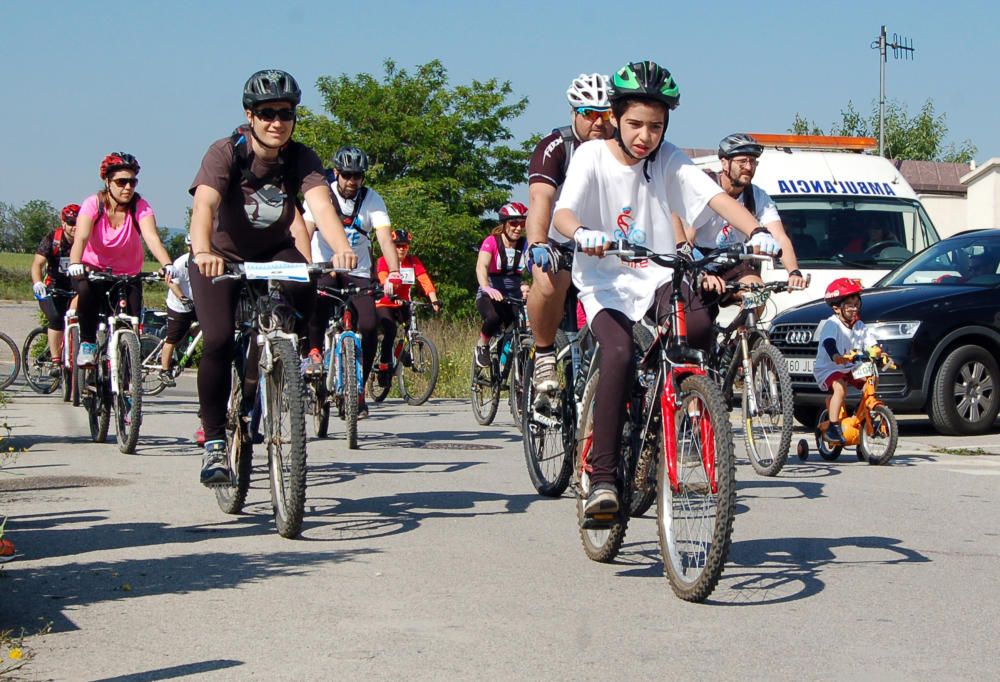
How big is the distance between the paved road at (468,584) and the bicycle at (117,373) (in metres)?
1.00

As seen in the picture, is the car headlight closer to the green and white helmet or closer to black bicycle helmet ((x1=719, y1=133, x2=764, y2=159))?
black bicycle helmet ((x1=719, y1=133, x2=764, y2=159))

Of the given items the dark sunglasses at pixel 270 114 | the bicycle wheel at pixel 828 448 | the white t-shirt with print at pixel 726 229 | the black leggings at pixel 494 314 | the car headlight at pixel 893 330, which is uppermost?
the dark sunglasses at pixel 270 114

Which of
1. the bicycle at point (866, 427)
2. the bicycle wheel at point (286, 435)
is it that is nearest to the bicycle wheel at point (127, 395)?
the bicycle wheel at point (286, 435)

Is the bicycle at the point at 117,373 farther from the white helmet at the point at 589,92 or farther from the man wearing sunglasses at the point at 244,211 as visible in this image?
the white helmet at the point at 589,92

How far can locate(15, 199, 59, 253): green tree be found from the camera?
11244cm

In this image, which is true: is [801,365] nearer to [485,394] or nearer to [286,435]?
[485,394]

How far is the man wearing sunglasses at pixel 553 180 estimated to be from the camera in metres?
7.51

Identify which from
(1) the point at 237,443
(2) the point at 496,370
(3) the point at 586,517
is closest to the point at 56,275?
(2) the point at 496,370

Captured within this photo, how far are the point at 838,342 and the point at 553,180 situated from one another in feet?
14.8

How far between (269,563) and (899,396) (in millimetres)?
8051

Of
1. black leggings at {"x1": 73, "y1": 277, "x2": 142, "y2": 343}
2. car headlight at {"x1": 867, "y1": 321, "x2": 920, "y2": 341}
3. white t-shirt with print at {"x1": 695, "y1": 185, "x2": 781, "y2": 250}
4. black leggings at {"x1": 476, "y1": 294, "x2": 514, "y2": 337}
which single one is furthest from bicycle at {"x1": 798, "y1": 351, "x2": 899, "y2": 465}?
black leggings at {"x1": 73, "y1": 277, "x2": 142, "y2": 343}

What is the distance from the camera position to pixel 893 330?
1323 centimetres

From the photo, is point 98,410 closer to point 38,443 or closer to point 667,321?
point 38,443

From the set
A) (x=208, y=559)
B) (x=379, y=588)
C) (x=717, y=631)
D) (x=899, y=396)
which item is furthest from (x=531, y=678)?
(x=899, y=396)
